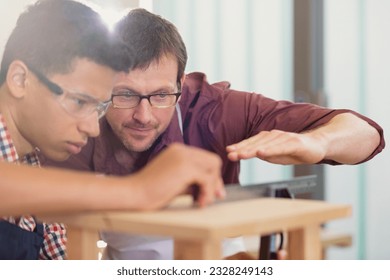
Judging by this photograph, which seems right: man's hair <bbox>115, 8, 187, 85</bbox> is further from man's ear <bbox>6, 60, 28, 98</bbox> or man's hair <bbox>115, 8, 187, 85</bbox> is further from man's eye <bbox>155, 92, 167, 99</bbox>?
man's ear <bbox>6, 60, 28, 98</bbox>

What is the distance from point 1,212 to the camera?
787 mm

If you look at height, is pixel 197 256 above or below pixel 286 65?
below

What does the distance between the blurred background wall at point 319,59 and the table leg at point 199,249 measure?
2098 millimetres

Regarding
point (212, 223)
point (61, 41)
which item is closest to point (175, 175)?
point (212, 223)

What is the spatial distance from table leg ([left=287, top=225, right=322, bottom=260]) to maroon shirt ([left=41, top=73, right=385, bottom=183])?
0.69m

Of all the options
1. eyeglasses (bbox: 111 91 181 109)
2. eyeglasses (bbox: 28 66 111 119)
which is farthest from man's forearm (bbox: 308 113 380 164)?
eyeglasses (bbox: 28 66 111 119)

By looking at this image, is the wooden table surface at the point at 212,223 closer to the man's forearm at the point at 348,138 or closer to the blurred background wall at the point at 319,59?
the man's forearm at the point at 348,138

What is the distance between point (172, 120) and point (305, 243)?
0.79m

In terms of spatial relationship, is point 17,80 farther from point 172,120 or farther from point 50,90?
point 172,120

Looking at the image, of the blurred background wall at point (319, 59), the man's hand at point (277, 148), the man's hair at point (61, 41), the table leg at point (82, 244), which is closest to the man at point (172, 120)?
the man's hand at point (277, 148)

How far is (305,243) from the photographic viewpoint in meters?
0.87
